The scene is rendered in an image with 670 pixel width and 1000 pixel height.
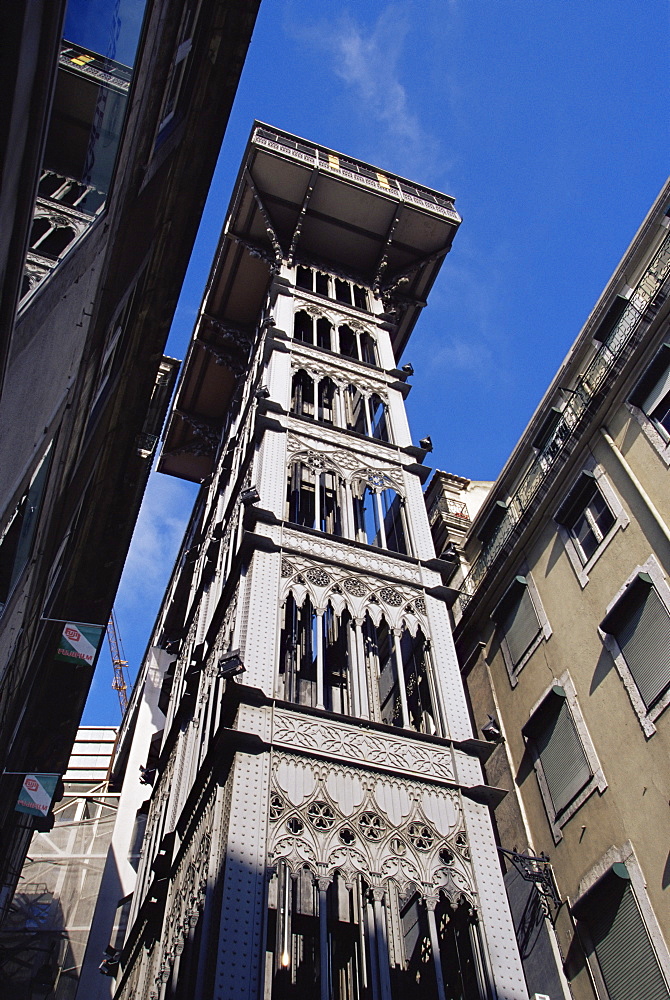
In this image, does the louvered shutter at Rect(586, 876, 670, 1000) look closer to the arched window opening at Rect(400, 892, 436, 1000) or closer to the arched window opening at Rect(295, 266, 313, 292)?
the arched window opening at Rect(400, 892, 436, 1000)

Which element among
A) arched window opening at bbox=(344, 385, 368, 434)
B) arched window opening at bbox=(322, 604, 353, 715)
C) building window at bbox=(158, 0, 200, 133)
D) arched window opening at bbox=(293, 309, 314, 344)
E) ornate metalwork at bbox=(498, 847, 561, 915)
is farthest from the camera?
arched window opening at bbox=(293, 309, 314, 344)

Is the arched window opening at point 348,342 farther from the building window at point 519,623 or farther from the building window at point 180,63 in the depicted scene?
the building window at point 180,63

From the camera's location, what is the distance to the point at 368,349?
975 inches

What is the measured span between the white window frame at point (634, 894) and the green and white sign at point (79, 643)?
31.1 feet

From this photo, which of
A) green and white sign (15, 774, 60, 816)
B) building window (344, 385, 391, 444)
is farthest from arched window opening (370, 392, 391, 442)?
green and white sign (15, 774, 60, 816)

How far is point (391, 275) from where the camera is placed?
28672 millimetres

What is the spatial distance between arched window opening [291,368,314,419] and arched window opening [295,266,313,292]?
553 cm

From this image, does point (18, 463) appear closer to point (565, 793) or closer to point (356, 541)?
point (356, 541)

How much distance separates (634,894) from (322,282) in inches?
824

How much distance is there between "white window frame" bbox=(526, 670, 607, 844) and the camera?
13.8 m

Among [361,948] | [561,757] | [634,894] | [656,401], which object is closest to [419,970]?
[361,948]

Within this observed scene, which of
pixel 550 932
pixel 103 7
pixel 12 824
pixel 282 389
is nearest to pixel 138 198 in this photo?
pixel 103 7

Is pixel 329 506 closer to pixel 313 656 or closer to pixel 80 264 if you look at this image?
pixel 313 656

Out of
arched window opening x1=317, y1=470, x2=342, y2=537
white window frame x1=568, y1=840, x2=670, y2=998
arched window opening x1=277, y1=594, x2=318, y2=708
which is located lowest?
white window frame x1=568, y1=840, x2=670, y2=998
